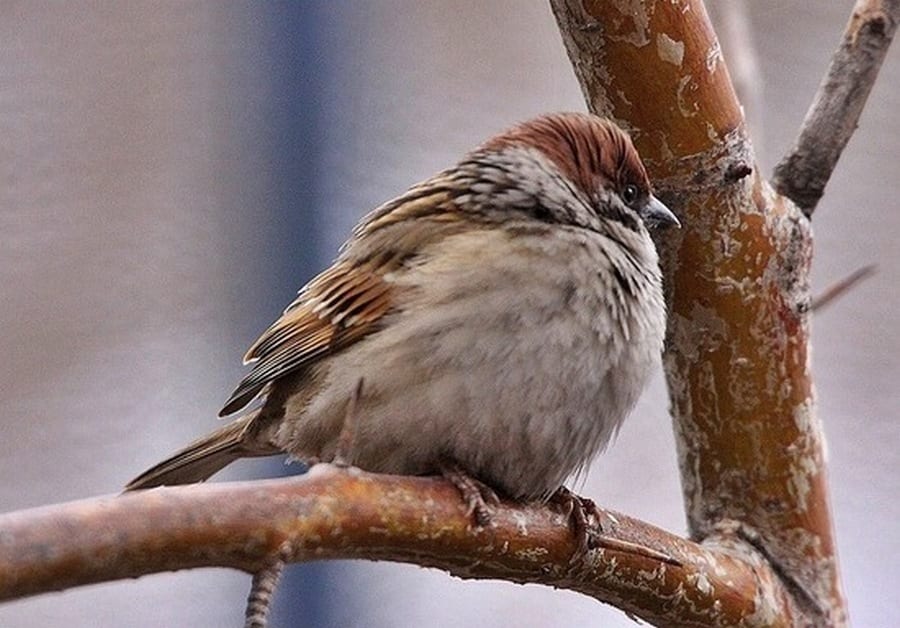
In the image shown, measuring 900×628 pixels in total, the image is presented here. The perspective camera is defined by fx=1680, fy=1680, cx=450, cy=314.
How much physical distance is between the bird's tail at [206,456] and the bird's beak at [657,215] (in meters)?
0.51

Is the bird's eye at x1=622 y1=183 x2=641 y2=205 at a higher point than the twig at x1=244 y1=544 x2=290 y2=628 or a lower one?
higher

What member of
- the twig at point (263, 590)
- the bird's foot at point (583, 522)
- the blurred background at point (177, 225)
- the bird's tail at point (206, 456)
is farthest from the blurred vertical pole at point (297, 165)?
the twig at point (263, 590)

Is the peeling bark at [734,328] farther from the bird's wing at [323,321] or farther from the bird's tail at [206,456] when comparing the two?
the bird's tail at [206,456]

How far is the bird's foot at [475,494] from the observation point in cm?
141

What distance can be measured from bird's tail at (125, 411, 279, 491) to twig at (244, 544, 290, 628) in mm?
783

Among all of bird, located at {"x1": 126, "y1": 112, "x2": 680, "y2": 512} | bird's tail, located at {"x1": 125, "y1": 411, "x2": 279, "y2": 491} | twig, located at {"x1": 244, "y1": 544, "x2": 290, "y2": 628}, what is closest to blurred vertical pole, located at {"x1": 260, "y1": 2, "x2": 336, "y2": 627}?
bird's tail, located at {"x1": 125, "y1": 411, "x2": 279, "y2": 491}

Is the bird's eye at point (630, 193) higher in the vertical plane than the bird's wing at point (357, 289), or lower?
higher

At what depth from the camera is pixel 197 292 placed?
2844 millimetres

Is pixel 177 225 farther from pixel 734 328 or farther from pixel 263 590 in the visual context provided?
pixel 263 590

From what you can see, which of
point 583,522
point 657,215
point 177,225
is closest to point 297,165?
point 177,225

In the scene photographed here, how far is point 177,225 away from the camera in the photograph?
2896 millimetres

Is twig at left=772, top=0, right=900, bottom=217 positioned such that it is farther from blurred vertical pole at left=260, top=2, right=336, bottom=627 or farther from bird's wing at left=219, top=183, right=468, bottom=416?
blurred vertical pole at left=260, top=2, right=336, bottom=627

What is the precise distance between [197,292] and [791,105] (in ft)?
5.01

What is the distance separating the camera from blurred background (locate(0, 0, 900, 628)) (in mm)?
2766
